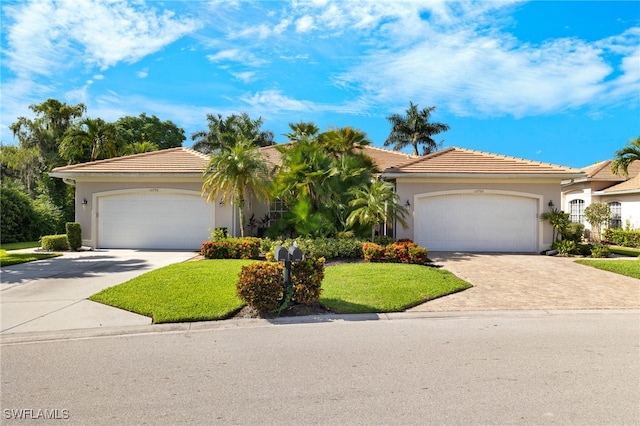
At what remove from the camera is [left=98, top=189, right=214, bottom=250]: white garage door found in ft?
51.5

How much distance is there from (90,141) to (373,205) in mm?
21103

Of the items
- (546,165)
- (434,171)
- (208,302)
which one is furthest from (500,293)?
(546,165)

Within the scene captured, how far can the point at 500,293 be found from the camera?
828 centimetres

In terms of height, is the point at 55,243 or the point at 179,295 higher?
the point at 55,243

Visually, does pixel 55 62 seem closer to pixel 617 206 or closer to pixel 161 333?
pixel 161 333

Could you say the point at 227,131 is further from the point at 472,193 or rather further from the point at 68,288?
the point at 68,288

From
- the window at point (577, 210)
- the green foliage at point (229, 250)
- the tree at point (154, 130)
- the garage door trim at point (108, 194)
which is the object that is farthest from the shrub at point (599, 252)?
the tree at point (154, 130)

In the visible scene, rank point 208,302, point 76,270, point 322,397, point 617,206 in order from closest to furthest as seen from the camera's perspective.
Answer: point 322,397, point 208,302, point 76,270, point 617,206

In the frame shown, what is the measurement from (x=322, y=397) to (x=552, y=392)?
2.23 meters

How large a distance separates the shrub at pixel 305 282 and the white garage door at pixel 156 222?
9790 millimetres

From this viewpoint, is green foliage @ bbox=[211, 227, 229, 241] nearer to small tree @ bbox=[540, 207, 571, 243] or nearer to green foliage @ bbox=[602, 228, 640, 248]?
small tree @ bbox=[540, 207, 571, 243]

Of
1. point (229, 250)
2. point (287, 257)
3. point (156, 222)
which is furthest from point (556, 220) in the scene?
point (156, 222)

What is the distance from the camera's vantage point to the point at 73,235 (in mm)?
14961

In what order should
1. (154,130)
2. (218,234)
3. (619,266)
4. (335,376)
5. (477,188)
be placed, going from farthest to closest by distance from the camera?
(154,130) → (477,188) → (218,234) → (619,266) → (335,376)
